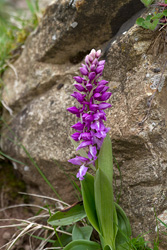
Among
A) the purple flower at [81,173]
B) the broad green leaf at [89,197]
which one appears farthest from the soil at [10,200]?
the purple flower at [81,173]

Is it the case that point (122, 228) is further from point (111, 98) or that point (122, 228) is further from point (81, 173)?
point (111, 98)

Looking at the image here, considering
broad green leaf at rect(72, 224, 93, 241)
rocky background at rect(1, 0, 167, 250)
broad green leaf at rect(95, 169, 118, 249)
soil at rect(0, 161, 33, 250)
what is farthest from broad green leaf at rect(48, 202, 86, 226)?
soil at rect(0, 161, 33, 250)

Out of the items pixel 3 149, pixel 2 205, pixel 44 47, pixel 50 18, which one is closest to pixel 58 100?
pixel 44 47

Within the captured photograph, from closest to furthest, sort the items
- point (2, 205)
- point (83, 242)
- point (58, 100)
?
point (83, 242) → point (58, 100) → point (2, 205)

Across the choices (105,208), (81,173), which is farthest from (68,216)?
(81,173)

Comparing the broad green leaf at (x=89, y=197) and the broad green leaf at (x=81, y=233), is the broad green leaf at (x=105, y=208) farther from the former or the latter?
the broad green leaf at (x=81, y=233)

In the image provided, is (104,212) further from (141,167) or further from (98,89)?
(98,89)
